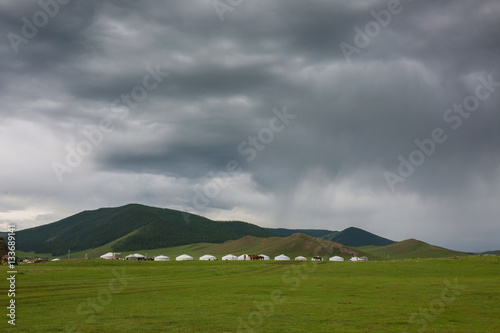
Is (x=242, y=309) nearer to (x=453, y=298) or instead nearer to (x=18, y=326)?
(x=18, y=326)

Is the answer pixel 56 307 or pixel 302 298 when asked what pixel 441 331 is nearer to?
pixel 302 298

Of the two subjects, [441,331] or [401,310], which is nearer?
[441,331]

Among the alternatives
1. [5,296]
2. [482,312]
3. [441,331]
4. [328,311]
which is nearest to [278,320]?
[328,311]

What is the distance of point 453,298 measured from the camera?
38438mm

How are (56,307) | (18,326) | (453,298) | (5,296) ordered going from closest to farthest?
(18,326), (56,307), (453,298), (5,296)

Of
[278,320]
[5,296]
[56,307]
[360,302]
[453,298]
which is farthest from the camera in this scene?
[5,296]

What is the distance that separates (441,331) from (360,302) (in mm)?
12731

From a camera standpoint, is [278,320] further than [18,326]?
Yes

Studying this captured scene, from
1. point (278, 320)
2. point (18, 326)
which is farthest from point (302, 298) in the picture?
point (18, 326)

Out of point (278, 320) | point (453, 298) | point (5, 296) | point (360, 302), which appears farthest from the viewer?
point (5, 296)

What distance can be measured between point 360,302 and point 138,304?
64.9 ft

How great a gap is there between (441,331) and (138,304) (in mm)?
24326

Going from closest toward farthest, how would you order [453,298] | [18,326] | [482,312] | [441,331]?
[441,331], [18,326], [482,312], [453,298]

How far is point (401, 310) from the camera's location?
30.6 meters
